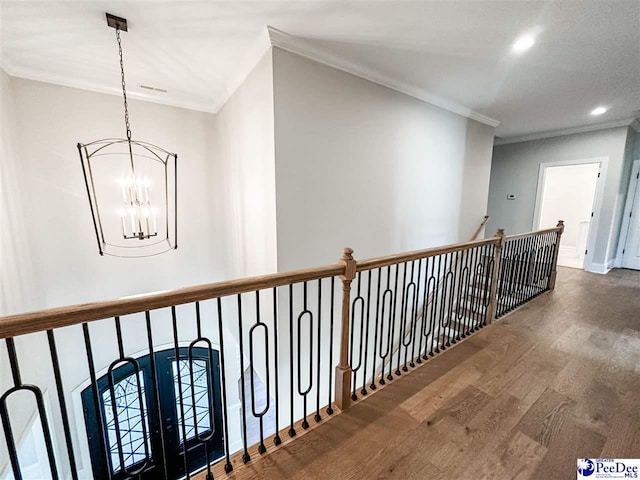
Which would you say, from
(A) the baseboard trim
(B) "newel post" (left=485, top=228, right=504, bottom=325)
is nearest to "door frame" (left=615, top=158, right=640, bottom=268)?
(A) the baseboard trim

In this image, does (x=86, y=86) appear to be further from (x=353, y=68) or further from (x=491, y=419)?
(x=491, y=419)

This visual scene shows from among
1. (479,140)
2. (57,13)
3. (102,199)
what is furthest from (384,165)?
(102,199)

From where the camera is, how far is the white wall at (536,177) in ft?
15.4

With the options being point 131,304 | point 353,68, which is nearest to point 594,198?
point 353,68

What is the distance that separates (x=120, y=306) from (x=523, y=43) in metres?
3.41

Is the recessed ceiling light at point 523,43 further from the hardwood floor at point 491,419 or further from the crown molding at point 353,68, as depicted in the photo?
the hardwood floor at point 491,419

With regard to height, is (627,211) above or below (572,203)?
below

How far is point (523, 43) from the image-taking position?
2385 mm

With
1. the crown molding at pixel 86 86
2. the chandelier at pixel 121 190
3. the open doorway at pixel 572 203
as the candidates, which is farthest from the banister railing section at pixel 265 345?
the open doorway at pixel 572 203

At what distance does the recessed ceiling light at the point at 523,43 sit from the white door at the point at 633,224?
466 cm

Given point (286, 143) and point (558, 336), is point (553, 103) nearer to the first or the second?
point (558, 336)

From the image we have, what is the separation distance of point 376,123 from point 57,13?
9.03 ft

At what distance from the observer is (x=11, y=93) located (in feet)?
9.34

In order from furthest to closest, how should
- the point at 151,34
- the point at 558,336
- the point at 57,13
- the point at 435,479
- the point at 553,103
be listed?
1. the point at 553,103
2. the point at 558,336
3. the point at 151,34
4. the point at 57,13
5. the point at 435,479
